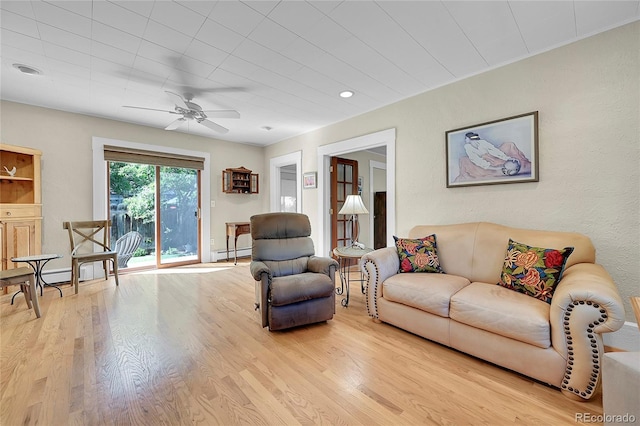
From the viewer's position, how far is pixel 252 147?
19.2ft

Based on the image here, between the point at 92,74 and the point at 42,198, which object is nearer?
the point at 92,74

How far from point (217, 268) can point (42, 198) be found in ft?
8.37

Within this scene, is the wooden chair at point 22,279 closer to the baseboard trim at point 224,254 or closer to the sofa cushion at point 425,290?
the baseboard trim at point 224,254

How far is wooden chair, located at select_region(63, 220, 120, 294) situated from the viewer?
3.47 m

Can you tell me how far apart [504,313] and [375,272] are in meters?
1.05

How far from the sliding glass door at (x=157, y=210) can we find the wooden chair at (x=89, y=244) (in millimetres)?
289

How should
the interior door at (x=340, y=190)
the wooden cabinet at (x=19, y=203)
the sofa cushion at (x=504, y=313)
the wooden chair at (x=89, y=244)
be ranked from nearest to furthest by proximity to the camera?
the sofa cushion at (x=504, y=313)
the wooden cabinet at (x=19, y=203)
the wooden chair at (x=89, y=244)
the interior door at (x=340, y=190)

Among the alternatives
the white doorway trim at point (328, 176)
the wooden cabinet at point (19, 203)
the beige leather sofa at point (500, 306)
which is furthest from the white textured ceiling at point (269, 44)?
the beige leather sofa at point (500, 306)

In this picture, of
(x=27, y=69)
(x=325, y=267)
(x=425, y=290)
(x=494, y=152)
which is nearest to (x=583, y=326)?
(x=425, y=290)

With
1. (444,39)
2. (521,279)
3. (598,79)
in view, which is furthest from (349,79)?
(521,279)

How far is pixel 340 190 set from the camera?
4.87m

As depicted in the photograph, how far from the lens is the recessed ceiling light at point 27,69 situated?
2605mm

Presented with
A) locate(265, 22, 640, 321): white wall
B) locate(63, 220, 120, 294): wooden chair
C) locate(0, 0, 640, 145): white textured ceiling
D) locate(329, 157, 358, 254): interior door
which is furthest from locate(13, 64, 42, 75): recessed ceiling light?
locate(265, 22, 640, 321): white wall

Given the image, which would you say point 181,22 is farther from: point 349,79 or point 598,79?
point 598,79
